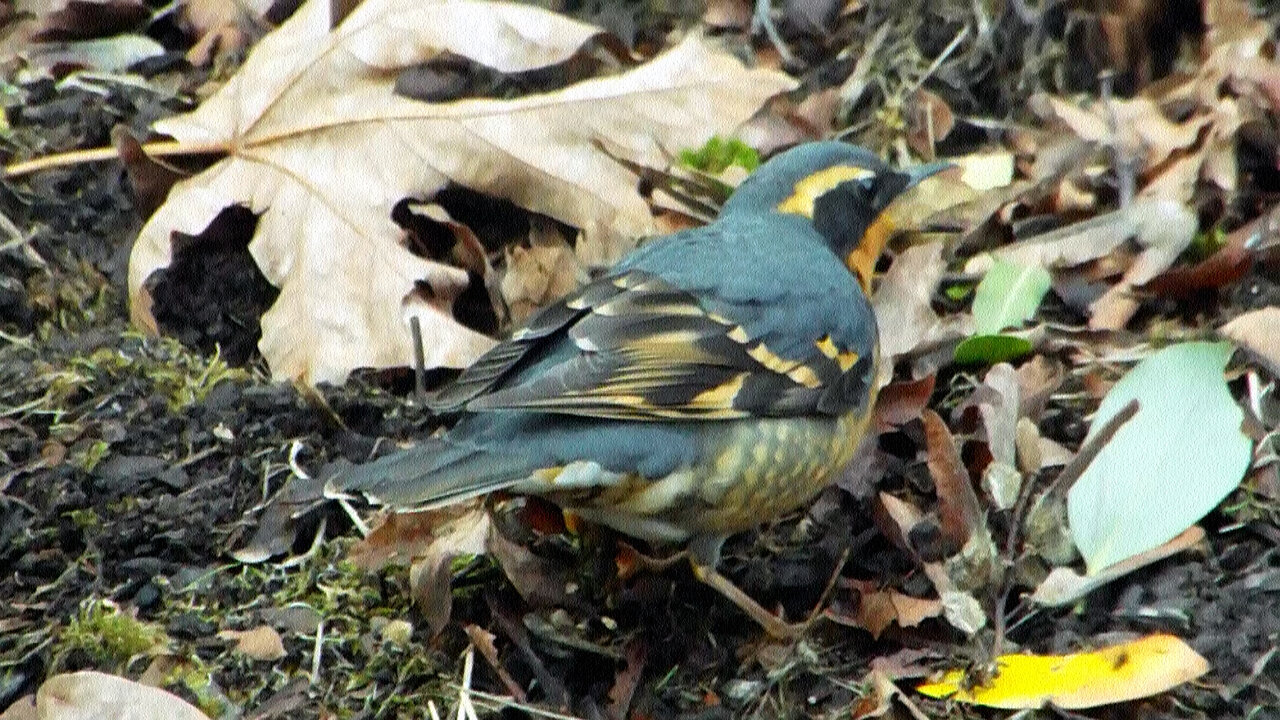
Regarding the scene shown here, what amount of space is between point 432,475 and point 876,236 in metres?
1.94

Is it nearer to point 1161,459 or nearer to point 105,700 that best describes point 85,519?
point 105,700

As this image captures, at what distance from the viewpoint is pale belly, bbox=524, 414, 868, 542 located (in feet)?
13.4

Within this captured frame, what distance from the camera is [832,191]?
491 centimetres

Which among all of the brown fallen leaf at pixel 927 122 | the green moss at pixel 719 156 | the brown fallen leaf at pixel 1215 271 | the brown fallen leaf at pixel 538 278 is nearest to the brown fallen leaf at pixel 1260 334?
the brown fallen leaf at pixel 1215 271

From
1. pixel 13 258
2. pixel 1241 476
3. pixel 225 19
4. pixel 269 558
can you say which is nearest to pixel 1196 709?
pixel 1241 476

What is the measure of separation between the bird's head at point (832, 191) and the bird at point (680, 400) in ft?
0.36

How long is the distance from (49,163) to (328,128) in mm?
993

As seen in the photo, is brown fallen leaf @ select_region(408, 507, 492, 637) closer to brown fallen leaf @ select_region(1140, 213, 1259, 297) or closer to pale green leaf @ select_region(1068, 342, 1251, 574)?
pale green leaf @ select_region(1068, 342, 1251, 574)

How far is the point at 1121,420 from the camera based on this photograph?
4.14m

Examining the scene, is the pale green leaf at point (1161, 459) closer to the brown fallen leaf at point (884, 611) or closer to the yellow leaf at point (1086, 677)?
the yellow leaf at point (1086, 677)

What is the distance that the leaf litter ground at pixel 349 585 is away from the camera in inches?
153

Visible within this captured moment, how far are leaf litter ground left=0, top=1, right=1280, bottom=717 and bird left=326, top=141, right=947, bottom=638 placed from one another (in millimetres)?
171

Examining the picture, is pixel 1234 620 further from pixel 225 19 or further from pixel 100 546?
pixel 225 19

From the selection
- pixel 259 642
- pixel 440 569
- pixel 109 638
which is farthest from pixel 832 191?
pixel 109 638
